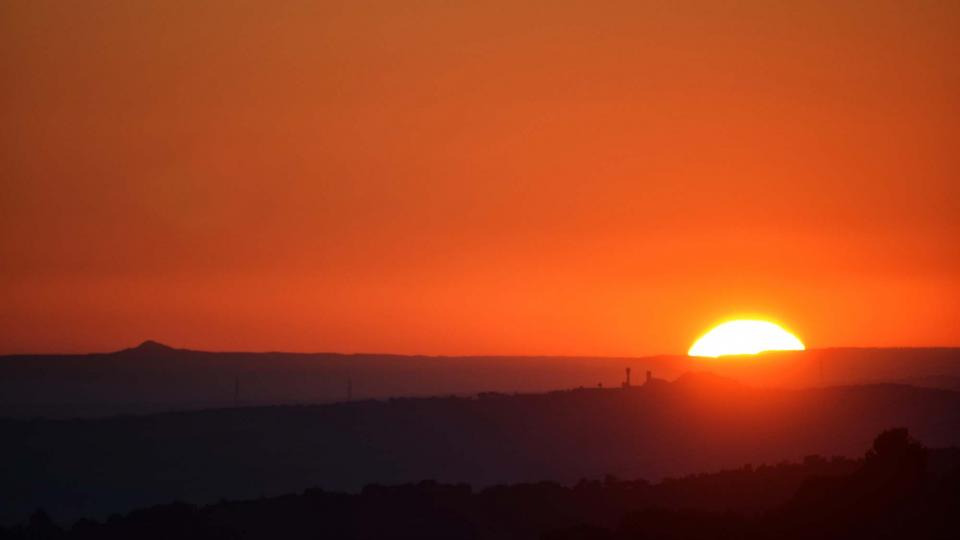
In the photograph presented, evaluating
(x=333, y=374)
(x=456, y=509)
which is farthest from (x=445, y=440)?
(x=333, y=374)

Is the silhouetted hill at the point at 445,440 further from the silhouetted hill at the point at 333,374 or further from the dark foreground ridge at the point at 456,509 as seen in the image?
the silhouetted hill at the point at 333,374

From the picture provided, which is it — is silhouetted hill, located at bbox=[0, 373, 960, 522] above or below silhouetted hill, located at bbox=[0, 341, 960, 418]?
below

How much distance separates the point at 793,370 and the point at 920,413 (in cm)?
7532

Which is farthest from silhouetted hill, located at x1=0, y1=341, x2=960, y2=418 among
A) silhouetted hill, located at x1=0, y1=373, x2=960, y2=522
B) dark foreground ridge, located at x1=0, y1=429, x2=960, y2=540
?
dark foreground ridge, located at x1=0, y1=429, x2=960, y2=540

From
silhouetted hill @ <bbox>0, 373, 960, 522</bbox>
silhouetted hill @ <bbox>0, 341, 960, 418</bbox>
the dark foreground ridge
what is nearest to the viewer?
the dark foreground ridge

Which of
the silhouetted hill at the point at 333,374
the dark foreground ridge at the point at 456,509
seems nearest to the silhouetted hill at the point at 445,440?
the dark foreground ridge at the point at 456,509

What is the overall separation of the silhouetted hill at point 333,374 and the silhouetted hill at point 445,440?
127 ft

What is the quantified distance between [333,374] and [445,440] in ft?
353

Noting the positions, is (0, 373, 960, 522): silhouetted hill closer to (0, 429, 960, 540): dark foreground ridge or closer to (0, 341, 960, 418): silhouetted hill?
(0, 429, 960, 540): dark foreground ridge

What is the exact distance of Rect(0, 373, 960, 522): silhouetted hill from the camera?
211 ft

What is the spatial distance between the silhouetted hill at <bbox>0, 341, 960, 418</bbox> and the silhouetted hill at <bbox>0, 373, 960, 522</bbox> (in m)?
38.7

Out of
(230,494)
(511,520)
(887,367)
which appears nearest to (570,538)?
(511,520)

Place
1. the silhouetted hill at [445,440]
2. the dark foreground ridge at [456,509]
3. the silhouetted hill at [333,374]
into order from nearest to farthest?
1. the dark foreground ridge at [456,509]
2. the silhouetted hill at [445,440]
3. the silhouetted hill at [333,374]

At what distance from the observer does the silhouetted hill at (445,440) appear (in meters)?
64.4
